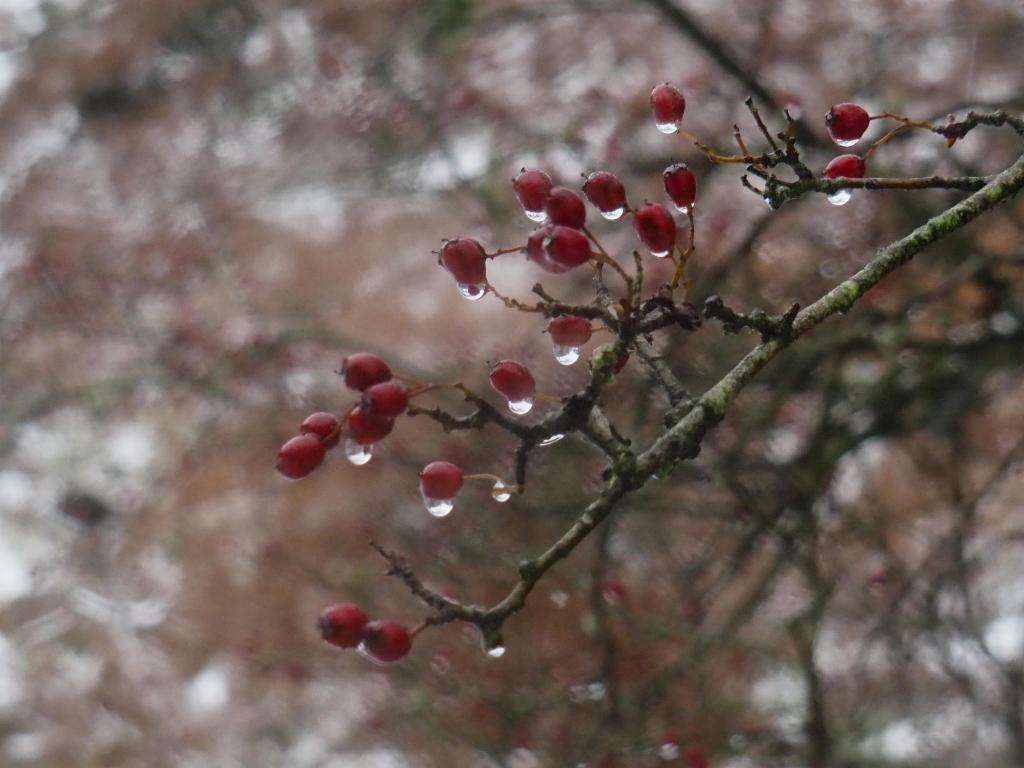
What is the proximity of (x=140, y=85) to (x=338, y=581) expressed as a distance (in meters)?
2.40

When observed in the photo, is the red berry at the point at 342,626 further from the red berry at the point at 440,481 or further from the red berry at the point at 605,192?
the red berry at the point at 605,192

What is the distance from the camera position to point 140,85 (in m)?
4.54

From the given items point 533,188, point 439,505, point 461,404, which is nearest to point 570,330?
point 533,188

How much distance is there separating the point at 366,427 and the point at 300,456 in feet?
0.43

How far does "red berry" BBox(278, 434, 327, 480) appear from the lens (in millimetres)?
1219

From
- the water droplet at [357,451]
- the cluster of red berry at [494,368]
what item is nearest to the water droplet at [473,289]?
the cluster of red berry at [494,368]

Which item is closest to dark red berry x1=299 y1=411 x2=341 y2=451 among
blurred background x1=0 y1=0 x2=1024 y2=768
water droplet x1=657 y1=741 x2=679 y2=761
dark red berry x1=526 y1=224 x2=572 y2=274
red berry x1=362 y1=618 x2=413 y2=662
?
red berry x1=362 y1=618 x2=413 y2=662

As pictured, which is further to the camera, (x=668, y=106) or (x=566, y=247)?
(x=668, y=106)

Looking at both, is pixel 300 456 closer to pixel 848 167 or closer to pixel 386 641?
pixel 386 641

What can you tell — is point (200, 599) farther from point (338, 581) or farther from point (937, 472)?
point (937, 472)

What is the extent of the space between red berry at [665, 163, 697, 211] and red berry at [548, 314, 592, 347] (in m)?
0.19

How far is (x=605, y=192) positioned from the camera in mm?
1229

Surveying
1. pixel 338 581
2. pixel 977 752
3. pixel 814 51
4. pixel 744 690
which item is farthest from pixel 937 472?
pixel 338 581

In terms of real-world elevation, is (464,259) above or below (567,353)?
above
